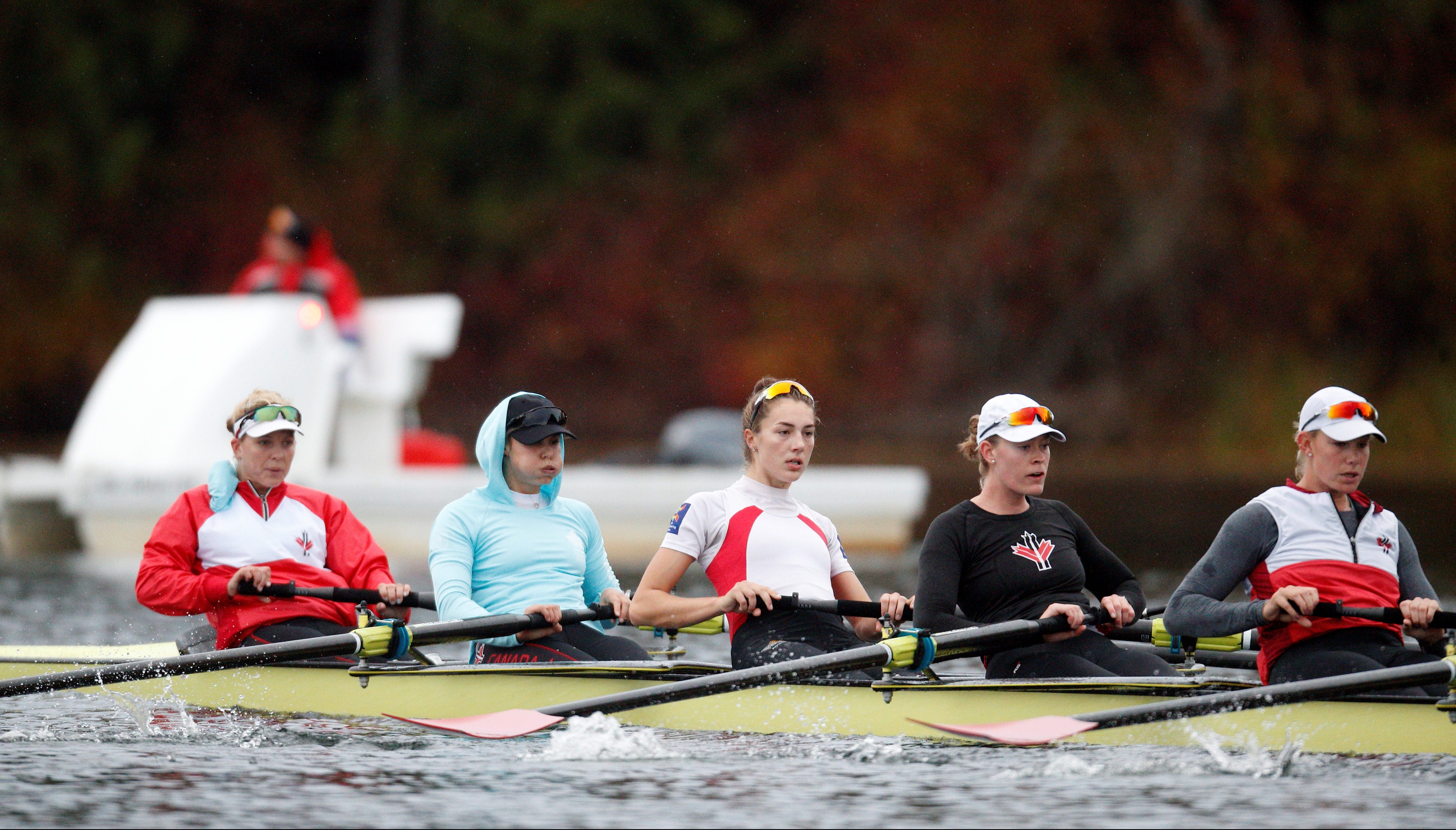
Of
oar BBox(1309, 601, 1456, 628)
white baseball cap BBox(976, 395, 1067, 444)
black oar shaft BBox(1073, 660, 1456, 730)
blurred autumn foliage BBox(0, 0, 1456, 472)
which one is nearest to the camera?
black oar shaft BBox(1073, 660, 1456, 730)

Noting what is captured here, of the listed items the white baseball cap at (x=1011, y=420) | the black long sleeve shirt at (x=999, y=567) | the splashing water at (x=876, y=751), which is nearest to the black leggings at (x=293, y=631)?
the splashing water at (x=876, y=751)

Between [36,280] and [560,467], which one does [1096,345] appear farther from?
[560,467]

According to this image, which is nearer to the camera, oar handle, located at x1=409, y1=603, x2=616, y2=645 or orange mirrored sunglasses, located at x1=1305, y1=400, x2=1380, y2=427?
orange mirrored sunglasses, located at x1=1305, y1=400, x2=1380, y2=427

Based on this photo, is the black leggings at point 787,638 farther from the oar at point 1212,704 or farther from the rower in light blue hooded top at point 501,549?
the rower in light blue hooded top at point 501,549

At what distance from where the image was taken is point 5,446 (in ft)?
101

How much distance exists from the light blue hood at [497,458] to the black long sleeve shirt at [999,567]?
4.84 ft

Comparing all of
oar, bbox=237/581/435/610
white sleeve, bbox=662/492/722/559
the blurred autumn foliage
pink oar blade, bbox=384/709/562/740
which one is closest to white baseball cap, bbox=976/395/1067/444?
white sleeve, bbox=662/492/722/559

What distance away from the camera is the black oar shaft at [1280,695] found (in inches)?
223

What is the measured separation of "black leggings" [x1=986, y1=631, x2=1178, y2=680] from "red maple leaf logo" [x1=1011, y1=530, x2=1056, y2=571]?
306 millimetres

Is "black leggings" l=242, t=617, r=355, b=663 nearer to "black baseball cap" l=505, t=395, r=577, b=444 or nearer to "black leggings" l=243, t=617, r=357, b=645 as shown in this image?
"black leggings" l=243, t=617, r=357, b=645

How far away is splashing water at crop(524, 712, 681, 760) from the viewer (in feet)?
20.8

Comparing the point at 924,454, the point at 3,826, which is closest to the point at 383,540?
the point at 3,826

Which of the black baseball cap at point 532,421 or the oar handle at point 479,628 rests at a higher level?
the black baseball cap at point 532,421

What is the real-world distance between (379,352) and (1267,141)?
18.5m
